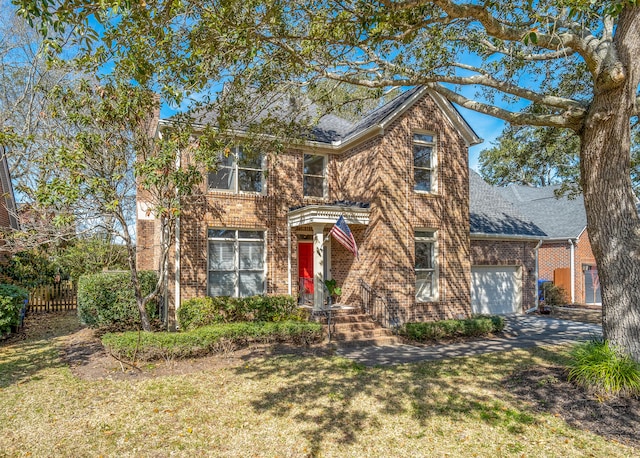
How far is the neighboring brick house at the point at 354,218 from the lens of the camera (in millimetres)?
12086

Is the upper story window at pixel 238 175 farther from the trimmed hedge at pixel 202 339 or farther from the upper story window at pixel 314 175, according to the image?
the trimmed hedge at pixel 202 339

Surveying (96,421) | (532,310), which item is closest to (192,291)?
(96,421)

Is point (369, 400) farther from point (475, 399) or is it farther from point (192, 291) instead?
point (192, 291)

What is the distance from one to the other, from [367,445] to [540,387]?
3828 millimetres

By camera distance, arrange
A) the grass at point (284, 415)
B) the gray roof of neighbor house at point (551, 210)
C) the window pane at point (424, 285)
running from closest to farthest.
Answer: the grass at point (284, 415)
the window pane at point (424, 285)
the gray roof of neighbor house at point (551, 210)

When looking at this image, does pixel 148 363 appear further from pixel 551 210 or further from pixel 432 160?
pixel 551 210

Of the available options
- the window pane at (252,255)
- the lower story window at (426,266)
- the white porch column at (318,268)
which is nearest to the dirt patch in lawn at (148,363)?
the white porch column at (318,268)

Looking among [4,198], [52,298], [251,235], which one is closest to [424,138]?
[251,235]

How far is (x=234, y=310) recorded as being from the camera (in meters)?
11.4

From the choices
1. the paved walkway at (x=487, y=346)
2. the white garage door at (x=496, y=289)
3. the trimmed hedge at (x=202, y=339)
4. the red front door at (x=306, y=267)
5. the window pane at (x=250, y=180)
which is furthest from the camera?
the white garage door at (x=496, y=289)

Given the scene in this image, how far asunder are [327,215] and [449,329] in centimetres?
498

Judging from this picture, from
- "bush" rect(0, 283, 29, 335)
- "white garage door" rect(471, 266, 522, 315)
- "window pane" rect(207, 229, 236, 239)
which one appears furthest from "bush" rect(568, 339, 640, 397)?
"bush" rect(0, 283, 29, 335)

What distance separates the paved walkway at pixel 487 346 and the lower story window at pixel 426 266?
233 centimetres

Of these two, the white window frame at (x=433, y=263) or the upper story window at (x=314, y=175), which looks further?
the upper story window at (x=314, y=175)
